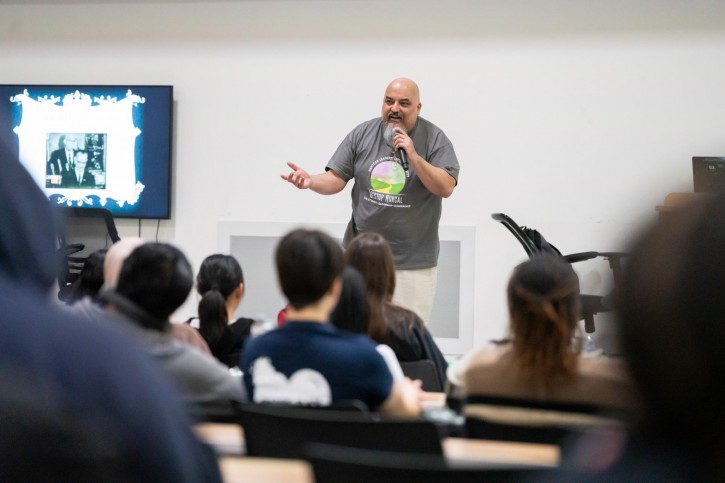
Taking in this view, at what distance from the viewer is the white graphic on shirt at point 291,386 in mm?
1848

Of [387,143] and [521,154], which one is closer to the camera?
[387,143]

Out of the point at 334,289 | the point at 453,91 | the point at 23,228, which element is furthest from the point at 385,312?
the point at 453,91

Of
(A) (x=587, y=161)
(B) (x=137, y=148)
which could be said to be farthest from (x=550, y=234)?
(B) (x=137, y=148)

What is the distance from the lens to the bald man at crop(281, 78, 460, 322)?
13.4ft

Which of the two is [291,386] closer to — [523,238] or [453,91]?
[523,238]

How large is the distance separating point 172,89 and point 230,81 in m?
0.44

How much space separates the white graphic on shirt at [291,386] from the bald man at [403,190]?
2194 mm

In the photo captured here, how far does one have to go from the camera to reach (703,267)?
523 millimetres

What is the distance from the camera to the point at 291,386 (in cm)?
186

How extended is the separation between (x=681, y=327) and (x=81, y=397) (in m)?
0.37

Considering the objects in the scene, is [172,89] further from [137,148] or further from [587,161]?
[587,161]

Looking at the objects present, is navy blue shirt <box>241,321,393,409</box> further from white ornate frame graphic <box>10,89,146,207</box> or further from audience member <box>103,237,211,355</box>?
white ornate frame graphic <box>10,89,146,207</box>

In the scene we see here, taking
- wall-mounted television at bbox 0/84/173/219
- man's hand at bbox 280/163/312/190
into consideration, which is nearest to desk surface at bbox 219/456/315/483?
man's hand at bbox 280/163/312/190

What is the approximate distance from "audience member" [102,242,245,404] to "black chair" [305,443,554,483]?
2.40 ft
